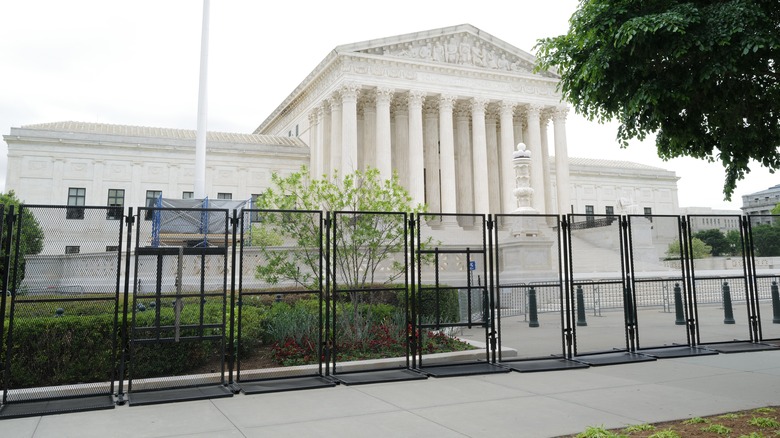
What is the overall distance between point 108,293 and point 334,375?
→ 4575 millimetres

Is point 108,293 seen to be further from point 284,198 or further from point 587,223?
point 587,223

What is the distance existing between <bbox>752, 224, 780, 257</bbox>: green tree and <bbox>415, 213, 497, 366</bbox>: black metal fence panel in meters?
7.52

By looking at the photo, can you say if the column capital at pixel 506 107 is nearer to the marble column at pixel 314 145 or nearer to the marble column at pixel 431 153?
the marble column at pixel 431 153

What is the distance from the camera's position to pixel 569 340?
12172 mm

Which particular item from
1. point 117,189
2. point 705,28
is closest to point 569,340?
point 705,28

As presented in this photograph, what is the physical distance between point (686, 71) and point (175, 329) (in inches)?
410

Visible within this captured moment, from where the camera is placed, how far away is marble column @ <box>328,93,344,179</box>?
48219mm

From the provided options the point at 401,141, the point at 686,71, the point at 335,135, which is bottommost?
the point at 686,71

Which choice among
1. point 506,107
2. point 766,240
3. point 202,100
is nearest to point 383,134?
point 506,107

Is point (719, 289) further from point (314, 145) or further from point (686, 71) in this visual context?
point (314, 145)

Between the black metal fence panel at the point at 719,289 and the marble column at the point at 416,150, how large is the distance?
82.8 ft

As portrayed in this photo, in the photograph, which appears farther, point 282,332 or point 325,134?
point 325,134

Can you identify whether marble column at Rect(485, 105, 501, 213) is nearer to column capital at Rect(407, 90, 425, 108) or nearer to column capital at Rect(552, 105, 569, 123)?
column capital at Rect(552, 105, 569, 123)

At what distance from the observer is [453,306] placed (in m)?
16.2
